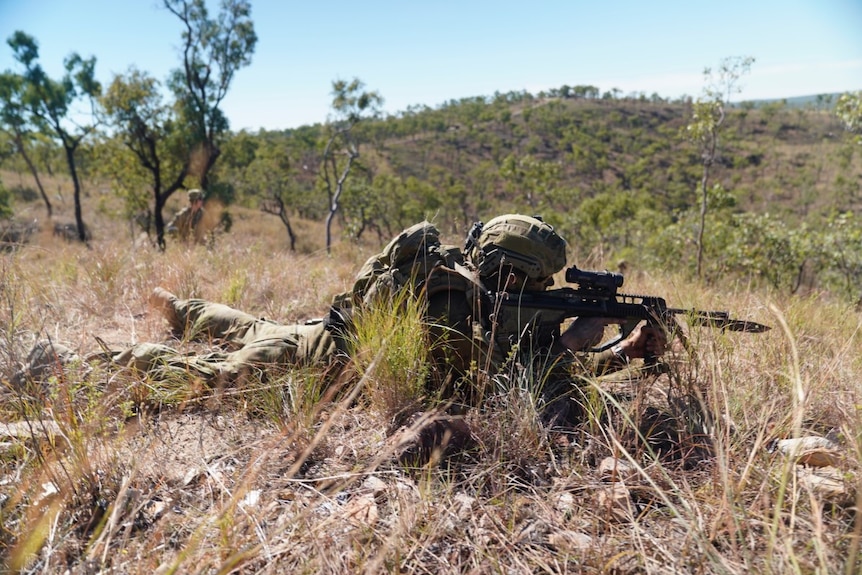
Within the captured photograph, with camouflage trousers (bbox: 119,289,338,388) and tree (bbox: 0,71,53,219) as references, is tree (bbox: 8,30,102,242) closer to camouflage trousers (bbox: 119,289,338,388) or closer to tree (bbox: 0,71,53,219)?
tree (bbox: 0,71,53,219)

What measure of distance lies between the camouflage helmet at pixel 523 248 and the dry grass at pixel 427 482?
0.69 metres

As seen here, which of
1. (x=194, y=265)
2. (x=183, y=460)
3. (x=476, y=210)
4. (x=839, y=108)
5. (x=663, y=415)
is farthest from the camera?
(x=476, y=210)

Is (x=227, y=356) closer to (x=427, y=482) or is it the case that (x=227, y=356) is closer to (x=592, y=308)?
(x=427, y=482)

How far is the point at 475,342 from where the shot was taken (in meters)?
2.60

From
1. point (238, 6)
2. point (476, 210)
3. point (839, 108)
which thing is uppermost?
point (238, 6)

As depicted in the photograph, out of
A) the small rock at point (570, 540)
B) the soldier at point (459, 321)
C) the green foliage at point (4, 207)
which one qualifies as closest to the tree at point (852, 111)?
the soldier at point (459, 321)

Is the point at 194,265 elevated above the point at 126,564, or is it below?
above

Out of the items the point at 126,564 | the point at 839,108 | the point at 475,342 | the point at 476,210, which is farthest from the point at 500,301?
the point at 476,210

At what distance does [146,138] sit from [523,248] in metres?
17.9

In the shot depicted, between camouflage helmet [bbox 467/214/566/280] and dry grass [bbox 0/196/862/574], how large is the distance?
69 centimetres

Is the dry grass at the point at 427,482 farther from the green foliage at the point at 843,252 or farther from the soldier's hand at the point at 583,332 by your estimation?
the green foliage at the point at 843,252

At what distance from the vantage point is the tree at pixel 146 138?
15867 mm

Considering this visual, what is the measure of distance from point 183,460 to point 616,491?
1751 mm

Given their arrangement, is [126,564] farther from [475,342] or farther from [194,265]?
[194,265]
